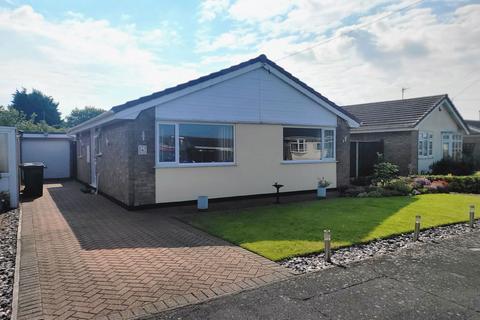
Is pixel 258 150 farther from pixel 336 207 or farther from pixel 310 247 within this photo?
pixel 310 247

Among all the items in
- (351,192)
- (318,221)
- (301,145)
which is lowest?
(318,221)

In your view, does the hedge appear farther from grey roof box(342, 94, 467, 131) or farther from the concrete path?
the concrete path

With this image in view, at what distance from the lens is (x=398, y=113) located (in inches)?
919

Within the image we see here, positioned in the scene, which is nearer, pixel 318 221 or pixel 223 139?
pixel 318 221

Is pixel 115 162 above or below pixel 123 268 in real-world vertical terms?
above

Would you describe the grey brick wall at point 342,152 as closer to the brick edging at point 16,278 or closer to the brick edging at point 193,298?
the brick edging at point 193,298

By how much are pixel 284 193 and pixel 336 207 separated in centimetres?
320

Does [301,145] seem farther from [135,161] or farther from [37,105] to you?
[37,105]

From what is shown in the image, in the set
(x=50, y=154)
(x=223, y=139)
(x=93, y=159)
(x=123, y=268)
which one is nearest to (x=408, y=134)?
(x=223, y=139)

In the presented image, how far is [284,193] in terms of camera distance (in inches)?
552

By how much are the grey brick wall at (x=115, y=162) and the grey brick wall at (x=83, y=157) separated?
3.42 meters

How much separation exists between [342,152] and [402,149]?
25.8 ft

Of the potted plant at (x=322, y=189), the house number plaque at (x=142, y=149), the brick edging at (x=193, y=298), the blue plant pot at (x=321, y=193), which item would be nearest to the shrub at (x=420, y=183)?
the potted plant at (x=322, y=189)

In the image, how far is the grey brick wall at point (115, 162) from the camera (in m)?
11.0
